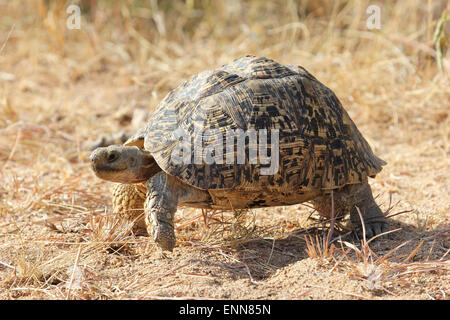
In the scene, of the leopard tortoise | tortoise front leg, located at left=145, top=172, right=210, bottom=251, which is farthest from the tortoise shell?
tortoise front leg, located at left=145, top=172, right=210, bottom=251

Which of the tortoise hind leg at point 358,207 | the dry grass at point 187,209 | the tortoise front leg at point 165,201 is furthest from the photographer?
the tortoise hind leg at point 358,207

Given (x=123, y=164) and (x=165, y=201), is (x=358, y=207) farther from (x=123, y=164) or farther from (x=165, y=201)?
(x=123, y=164)

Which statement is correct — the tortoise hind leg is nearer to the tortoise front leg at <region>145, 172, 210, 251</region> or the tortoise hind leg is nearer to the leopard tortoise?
A: the leopard tortoise

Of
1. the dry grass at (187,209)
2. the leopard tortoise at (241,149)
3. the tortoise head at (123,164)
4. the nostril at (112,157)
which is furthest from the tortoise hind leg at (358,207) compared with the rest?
the nostril at (112,157)

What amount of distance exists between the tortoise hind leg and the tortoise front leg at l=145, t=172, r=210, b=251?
2.50 ft

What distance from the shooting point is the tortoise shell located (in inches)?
115

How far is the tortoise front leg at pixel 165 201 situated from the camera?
2.84 metres

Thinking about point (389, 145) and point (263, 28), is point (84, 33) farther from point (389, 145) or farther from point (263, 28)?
point (389, 145)

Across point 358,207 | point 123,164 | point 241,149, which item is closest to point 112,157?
point 123,164

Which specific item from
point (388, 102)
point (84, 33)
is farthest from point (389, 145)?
point (84, 33)

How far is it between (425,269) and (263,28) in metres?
5.40

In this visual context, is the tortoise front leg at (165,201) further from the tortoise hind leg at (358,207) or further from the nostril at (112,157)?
the tortoise hind leg at (358,207)

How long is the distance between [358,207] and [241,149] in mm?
926

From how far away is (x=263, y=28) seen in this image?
7473 millimetres
